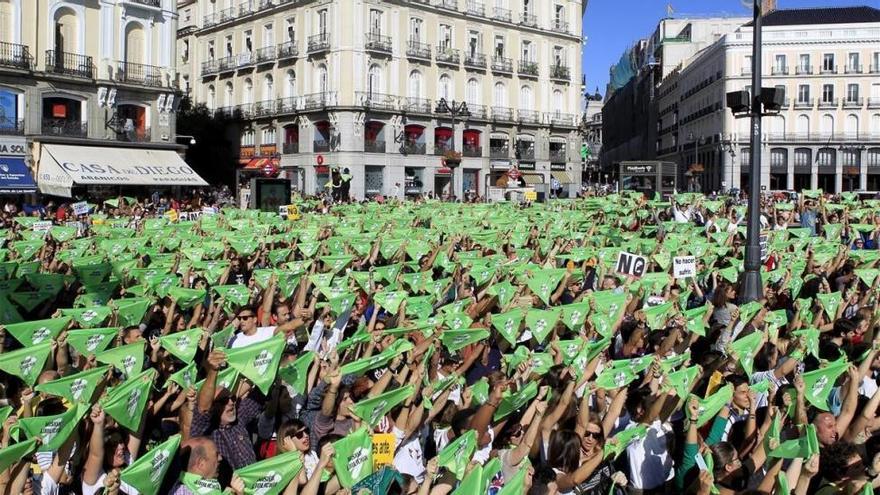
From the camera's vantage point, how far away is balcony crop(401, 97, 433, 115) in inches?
2098

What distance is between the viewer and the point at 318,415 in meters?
7.04

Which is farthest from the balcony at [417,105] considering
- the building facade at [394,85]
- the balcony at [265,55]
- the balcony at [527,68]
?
the balcony at [265,55]

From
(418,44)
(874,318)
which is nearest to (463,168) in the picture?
(418,44)

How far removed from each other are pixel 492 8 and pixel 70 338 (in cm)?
5212

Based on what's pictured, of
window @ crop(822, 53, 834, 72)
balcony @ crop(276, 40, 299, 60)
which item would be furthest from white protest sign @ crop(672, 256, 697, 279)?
window @ crop(822, 53, 834, 72)

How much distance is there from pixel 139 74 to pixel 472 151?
2294 cm

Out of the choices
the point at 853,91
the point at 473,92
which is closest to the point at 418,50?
the point at 473,92

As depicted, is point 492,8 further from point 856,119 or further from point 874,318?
point 874,318

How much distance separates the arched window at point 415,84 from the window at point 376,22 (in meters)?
3.31

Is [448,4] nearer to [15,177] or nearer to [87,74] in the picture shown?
[87,74]

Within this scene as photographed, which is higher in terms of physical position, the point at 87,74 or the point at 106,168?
the point at 87,74

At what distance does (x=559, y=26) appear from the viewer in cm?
6109

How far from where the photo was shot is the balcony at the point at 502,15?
57.6 meters

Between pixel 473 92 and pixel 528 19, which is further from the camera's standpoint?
pixel 528 19
